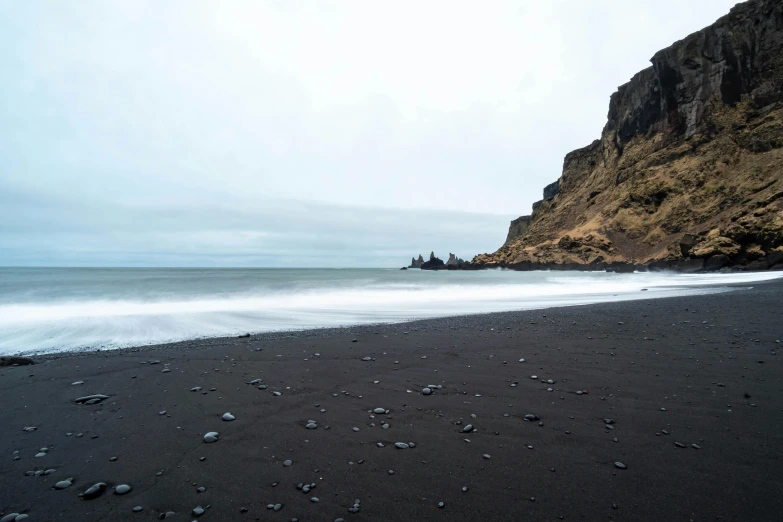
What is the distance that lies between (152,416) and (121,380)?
5.81ft

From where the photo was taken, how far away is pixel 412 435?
3268 millimetres

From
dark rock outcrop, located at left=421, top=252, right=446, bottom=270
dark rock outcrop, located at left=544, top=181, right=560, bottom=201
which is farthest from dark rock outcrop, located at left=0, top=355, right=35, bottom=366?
dark rock outcrop, located at left=421, top=252, right=446, bottom=270

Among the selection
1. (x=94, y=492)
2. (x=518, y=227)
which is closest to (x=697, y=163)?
(x=518, y=227)

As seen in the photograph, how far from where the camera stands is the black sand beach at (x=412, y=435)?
235 centimetres

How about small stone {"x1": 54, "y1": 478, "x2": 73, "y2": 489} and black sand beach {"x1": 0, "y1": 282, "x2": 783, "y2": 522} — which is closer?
black sand beach {"x1": 0, "y1": 282, "x2": 783, "y2": 522}

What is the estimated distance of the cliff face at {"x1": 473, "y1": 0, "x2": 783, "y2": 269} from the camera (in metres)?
36.6

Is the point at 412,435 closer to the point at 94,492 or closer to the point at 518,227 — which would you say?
the point at 94,492

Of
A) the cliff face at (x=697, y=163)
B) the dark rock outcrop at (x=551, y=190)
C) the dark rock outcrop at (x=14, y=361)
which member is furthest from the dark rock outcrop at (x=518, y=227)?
the dark rock outcrop at (x=14, y=361)

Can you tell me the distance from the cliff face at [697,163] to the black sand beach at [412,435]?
39.2m

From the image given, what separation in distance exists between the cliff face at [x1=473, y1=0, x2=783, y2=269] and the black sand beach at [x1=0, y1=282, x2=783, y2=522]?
129 ft

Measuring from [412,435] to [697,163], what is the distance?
6285 cm

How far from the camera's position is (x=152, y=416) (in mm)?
3844

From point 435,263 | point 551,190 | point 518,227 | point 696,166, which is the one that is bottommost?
point 435,263

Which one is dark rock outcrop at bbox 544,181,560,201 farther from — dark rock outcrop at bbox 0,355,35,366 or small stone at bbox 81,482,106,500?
small stone at bbox 81,482,106,500
